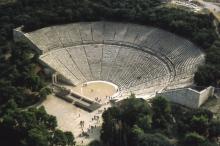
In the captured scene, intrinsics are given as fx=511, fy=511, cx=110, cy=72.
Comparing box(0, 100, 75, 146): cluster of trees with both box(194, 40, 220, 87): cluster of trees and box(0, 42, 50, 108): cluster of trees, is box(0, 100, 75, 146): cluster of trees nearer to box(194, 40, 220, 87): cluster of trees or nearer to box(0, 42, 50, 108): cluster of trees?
box(0, 42, 50, 108): cluster of trees

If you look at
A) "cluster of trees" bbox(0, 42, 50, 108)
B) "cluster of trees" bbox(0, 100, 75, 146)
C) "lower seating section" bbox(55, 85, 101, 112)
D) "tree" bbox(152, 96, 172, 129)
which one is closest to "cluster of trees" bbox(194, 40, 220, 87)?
"tree" bbox(152, 96, 172, 129)

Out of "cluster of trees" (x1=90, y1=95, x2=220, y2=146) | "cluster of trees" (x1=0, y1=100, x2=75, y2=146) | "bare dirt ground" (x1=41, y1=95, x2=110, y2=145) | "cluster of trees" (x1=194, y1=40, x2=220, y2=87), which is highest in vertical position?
"cluster of trees" (x1=194, y1=40, x2=220, y2=87)

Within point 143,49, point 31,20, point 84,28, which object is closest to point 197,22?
point 143,49

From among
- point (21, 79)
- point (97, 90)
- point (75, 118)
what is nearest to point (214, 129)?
point (75, 118)

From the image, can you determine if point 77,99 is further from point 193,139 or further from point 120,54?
point 193,139

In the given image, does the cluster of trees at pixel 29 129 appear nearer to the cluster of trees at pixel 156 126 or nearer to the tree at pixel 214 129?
the cluster of trees at pixel 156 126

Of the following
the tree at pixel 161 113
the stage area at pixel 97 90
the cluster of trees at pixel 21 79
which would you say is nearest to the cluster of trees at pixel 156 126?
the tree at pixel 161 113
